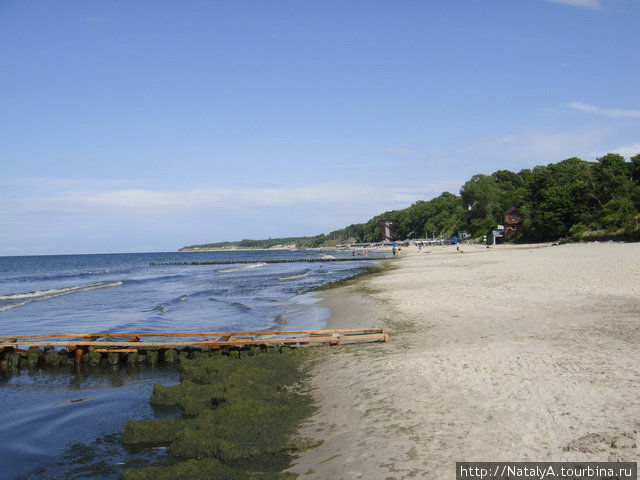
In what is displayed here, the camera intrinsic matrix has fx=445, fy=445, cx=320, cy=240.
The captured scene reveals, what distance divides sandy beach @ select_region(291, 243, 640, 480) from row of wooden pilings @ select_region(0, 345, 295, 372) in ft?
15.6

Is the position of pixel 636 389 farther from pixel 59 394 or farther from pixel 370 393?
pixel 59 394

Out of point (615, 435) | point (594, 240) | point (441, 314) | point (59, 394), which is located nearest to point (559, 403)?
point (615, 435)

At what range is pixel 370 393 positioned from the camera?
816cm

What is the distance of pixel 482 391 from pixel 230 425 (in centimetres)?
419

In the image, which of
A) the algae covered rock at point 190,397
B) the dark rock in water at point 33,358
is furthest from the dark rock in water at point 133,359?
the algae covered rock at point 190,397

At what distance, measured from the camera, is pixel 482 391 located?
7410 mm

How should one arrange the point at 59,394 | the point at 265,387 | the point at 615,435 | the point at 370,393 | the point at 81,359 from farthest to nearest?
1. the point at 81,359
2. the point at 59,394
3. the point at 265,387
4. the point at 370,393
5. the point at 615,435

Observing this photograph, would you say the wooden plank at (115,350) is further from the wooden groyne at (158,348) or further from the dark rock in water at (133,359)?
the dark rock in water at (133,359)

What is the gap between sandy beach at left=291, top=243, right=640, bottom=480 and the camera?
17.6 ft

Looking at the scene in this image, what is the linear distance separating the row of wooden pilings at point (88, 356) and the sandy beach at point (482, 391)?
477 cm

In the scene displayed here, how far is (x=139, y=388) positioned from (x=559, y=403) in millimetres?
9329

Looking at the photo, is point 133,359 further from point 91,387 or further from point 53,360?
point 53,360

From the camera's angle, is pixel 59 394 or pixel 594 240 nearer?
pixel 59 394

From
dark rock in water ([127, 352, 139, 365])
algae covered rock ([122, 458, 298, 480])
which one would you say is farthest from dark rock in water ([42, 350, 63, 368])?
algae covered rock ([122, 458, 298, 480])
